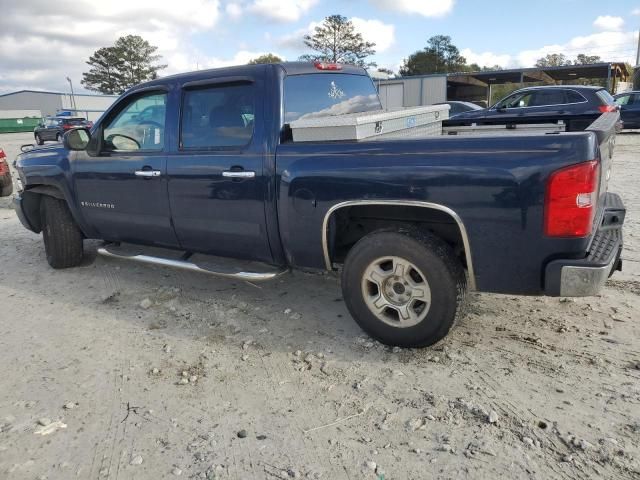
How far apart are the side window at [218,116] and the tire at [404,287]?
1301 mm

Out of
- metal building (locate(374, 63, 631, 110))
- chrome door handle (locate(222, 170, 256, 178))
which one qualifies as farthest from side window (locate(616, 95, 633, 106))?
chrome door handle (locate(222, 170, 256, 178))

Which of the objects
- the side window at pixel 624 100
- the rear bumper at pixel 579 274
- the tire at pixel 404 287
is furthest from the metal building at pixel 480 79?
the rear bumper at pixel 579 274

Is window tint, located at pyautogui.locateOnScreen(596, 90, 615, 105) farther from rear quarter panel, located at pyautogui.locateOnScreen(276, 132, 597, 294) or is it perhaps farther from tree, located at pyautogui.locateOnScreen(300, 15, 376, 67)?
tree, located at pyautogui.locateOnScreen(300, 15, 376, 67)

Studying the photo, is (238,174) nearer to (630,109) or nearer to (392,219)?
(392,219)

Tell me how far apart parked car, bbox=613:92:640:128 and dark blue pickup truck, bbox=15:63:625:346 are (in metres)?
16.8

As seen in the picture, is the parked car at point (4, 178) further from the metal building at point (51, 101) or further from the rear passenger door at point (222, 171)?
the metal building at point (51, 101)

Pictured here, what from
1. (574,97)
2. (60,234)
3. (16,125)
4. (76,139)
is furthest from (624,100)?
(16,125)

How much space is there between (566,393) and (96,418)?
2.65 metres

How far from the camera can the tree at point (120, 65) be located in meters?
77.7

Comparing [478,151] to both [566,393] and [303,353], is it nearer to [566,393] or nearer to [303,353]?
[566,393]

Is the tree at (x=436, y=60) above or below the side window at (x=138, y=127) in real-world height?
above

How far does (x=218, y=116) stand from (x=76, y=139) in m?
1.64

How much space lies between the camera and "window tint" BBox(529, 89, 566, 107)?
40.3 ft

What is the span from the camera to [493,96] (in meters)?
45.4
